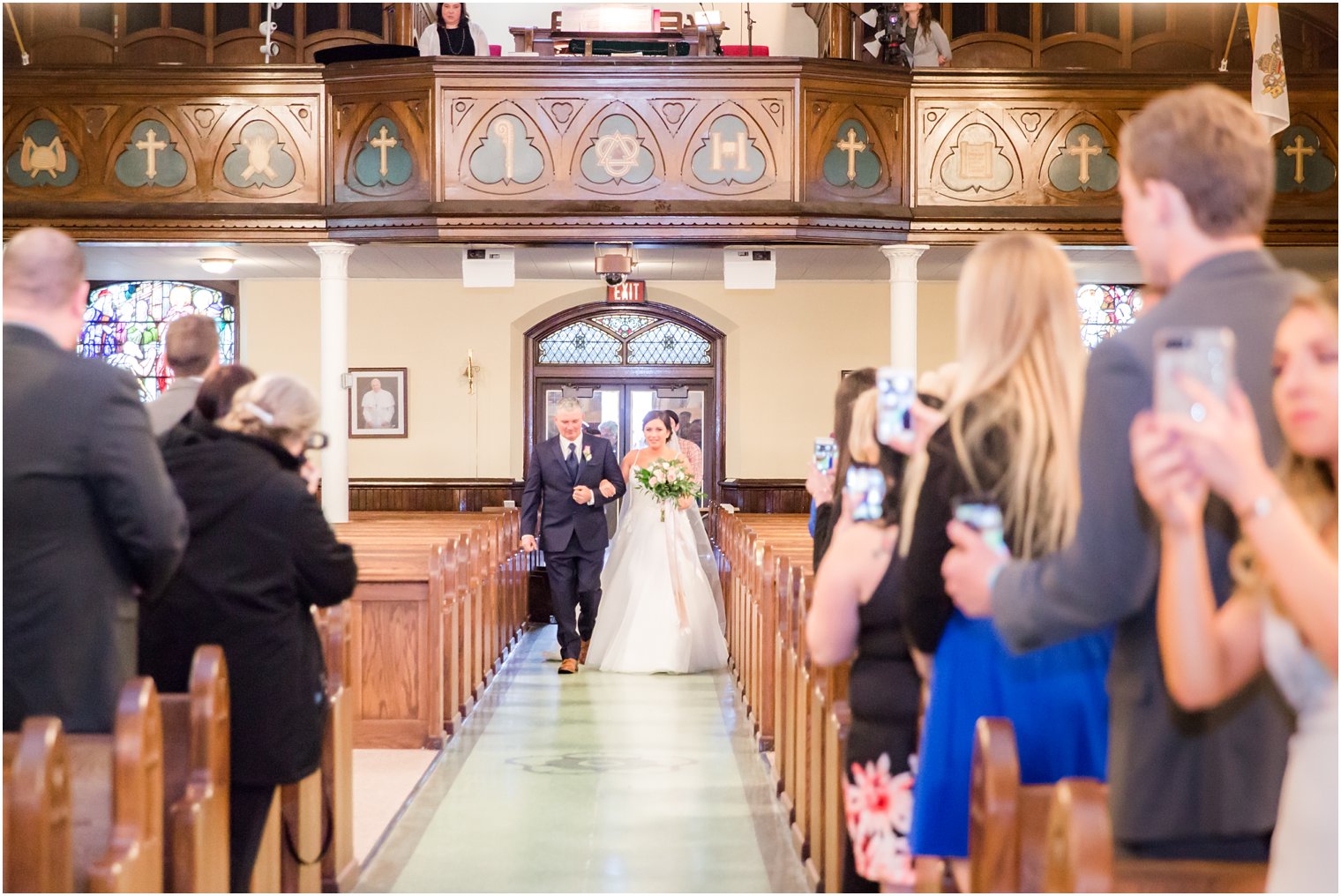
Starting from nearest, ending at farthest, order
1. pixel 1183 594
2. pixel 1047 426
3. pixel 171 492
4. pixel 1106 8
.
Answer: pixel 1183 594
pixel 1047 426
pixel 171 492
pixel 1106 8

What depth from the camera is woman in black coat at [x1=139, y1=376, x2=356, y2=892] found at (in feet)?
10.9

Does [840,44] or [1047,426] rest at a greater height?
→ [840,44]

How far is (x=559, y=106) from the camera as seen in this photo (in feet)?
32.0

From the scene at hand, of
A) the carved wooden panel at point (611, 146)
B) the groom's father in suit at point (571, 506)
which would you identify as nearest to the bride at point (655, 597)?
the groom's father in suit at point (571, 506)

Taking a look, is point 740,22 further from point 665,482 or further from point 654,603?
point 654,603

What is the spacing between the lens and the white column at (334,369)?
33.9 ft

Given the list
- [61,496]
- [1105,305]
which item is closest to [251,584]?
[61,496]

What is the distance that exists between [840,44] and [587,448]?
463 centimetres

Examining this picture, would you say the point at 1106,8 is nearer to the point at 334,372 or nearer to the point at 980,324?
the point at 334,372

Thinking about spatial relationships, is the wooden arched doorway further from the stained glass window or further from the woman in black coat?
the woman in black coat

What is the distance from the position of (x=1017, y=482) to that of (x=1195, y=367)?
833mm

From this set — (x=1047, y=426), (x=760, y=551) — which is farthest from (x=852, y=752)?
(x=760, y=551)

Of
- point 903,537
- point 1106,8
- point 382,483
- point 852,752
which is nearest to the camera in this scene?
point 903,537

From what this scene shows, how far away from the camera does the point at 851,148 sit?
32.3 ft
